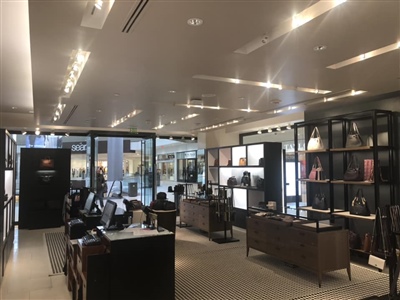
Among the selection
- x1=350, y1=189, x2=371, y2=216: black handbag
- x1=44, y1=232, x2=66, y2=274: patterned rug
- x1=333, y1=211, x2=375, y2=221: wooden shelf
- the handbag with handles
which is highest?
the handbag with handles

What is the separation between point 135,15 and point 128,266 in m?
2.36

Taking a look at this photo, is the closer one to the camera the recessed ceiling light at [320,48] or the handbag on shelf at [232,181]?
the recessed ceiling light at [320,48]

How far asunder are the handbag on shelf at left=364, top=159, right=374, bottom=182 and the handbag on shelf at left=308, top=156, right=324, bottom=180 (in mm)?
850

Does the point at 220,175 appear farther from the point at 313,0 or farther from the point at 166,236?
the point at 313,0

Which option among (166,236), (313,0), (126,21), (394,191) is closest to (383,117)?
(394,191)

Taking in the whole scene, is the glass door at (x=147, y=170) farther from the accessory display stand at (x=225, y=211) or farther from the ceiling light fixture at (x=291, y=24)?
the ceiling light fixture at (x=291, y=24)

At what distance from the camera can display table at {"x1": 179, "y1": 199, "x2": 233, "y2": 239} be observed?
718cm

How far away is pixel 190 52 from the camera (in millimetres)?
3332

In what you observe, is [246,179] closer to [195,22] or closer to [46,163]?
[46,163]

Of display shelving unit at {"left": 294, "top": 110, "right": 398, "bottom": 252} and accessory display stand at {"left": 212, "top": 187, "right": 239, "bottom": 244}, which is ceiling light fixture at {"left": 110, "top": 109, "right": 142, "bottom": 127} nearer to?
accessory display stand at {"left": 212, "top": 187, "right": 239, "bottom": 244}

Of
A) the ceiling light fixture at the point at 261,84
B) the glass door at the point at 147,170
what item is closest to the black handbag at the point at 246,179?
the glass door at the point at 147,170

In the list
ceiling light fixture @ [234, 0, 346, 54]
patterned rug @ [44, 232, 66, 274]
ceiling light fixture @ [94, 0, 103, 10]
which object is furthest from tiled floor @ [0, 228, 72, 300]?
ceiling light fixture @ [234, 0, 346, 54]

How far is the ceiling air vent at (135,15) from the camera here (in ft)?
7.68

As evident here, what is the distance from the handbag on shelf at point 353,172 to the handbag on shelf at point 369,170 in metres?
0.09
